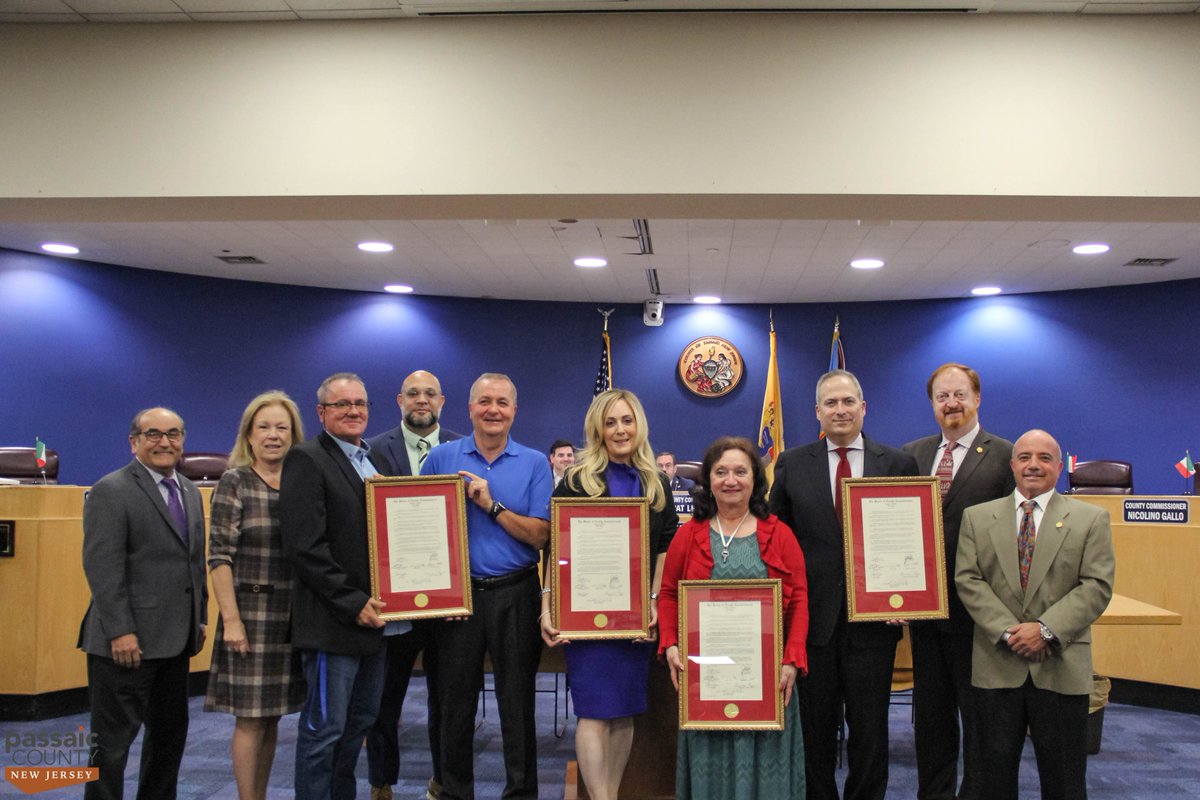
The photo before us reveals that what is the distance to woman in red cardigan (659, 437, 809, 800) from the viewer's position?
287cm

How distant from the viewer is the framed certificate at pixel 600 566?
3.04 metres

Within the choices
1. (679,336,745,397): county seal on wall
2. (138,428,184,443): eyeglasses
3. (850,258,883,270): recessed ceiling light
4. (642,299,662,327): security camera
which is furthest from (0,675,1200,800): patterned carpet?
(642,299,662,327): security camera

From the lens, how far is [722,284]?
955 centimetres

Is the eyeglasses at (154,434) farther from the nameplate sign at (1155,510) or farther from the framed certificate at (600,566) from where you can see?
the nameplate sign at (1155,510)

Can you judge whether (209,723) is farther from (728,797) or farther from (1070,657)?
(1070,657)

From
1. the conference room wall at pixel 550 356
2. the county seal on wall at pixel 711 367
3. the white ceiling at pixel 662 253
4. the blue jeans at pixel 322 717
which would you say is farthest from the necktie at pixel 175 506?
the county seal on wall at pixel 711 367

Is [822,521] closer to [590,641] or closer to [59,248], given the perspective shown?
Result: [590,641]

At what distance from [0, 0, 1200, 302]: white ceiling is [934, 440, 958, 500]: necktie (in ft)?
8.12

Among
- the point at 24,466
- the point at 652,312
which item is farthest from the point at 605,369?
the point at 24,466

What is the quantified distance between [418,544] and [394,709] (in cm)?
106

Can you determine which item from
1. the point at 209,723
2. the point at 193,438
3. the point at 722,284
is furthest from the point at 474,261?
the point at 209,723

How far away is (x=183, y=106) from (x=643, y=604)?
2.60 metres

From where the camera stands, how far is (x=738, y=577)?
9.62 ft

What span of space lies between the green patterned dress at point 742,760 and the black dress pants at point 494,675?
60 cm
